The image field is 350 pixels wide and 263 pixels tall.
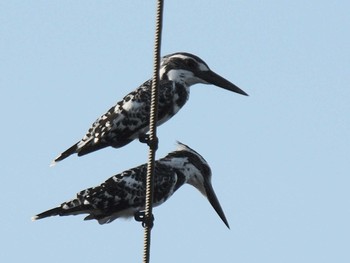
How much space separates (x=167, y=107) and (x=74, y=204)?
1276 millimetres

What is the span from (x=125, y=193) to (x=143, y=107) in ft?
2.67

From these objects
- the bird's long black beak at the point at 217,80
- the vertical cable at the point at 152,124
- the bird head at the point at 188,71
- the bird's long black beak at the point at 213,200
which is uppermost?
the vertical cable at the point at 152,124

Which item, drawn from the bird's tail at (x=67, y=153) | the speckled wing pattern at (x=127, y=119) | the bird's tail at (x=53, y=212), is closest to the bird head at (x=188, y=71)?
the speckled wing pattern at (x=127, y=119)

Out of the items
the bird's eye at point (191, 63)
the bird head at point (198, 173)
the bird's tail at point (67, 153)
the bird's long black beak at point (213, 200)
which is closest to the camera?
the bird's tail at point (67, 153)

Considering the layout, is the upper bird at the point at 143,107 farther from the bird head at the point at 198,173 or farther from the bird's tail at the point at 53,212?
the bird head at the point at 198,173

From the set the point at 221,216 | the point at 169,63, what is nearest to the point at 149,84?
the point at 169,63

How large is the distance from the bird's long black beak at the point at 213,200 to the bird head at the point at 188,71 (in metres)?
1.11

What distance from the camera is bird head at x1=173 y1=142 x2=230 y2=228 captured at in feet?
39.1

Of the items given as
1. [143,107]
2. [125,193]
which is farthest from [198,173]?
[125,193]

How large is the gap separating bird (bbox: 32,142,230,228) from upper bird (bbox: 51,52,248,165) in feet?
1.16

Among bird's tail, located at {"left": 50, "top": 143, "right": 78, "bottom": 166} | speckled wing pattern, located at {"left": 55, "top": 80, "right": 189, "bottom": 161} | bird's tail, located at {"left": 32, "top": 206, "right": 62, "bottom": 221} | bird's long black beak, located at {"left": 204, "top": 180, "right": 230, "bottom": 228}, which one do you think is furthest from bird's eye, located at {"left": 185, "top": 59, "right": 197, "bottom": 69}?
bird's tail, located at {"left": 32, "top": 206, "right": 62, "bottom": 221}

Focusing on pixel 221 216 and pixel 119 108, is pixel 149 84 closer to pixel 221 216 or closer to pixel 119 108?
pixel 119 108

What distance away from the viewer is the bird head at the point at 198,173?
11914 mm

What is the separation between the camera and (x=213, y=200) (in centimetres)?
1255
